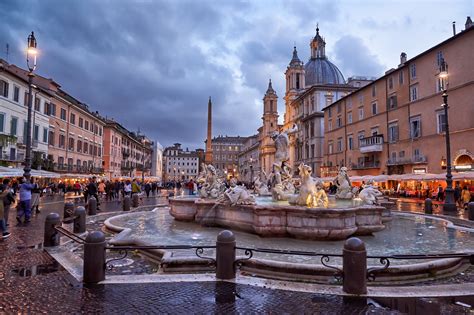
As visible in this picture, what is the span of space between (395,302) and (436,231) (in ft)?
25.9

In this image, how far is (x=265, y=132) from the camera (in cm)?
10150

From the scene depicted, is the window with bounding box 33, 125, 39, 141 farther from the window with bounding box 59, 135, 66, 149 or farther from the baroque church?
the baroque church

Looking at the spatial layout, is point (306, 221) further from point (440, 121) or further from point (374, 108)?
point (374, 108)

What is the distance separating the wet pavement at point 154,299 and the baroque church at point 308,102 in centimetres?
4444

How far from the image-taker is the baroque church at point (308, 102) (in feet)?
201

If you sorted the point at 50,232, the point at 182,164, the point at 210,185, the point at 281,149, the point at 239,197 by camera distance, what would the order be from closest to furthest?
the point at 50,232 → the point at 239,197 → the point at 210,185 → the point at 281,149 → the point at 182,164

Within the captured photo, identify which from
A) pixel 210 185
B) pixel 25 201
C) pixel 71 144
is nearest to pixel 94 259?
pixel 210 185

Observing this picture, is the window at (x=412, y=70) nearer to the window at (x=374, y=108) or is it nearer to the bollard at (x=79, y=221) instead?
the window at (x=374, y=108)

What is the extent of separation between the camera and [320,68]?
81500 mm

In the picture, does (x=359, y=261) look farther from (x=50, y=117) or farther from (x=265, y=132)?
(x=265, y=132)

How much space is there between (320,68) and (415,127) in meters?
51.2

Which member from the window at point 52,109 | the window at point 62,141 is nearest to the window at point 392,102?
the window at point 52,109

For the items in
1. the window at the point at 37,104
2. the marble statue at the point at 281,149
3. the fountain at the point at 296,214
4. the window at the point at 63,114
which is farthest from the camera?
the window at the point at 63,114

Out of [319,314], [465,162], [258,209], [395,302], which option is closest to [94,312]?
[319,314]
